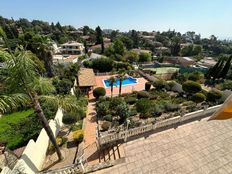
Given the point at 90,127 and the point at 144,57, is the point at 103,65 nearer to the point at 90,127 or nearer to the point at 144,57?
the point at 144,57

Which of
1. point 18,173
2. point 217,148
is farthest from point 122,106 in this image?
point 18,173

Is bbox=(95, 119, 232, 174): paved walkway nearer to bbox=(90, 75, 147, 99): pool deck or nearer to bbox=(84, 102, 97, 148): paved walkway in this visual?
bbox=(84, 102, 97, 148): paved walkway

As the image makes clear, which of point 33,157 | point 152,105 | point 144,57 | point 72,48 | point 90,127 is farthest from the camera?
point 72,48

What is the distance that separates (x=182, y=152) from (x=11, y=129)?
602 inches

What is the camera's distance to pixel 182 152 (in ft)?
35.6

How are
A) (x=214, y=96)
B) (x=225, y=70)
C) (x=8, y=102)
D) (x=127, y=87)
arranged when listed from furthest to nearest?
(x=225, y=70) → (x=127, y=87) → (x=214, y=96) → (x=8, y=102)

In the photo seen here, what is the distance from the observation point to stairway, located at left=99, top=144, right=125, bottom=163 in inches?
427

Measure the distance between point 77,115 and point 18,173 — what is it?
27.1ft

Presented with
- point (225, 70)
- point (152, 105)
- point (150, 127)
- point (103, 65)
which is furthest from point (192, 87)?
point (103, 65)

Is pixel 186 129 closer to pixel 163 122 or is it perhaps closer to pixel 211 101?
pixel 163 122

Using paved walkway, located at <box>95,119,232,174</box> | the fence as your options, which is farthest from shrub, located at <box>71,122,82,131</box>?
paved walkway, located at <box>95,119,232,174</box>

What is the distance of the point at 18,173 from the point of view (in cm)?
861

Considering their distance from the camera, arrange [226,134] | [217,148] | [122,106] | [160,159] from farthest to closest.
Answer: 1. [122,106]
2. [226,134]
3. [217,148]
4. [160,159]

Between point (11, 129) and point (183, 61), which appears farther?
point (183, 61)
